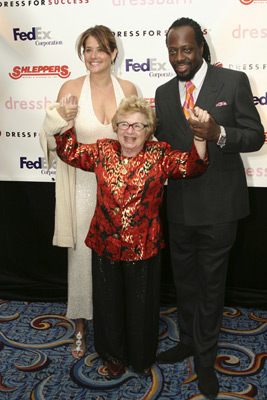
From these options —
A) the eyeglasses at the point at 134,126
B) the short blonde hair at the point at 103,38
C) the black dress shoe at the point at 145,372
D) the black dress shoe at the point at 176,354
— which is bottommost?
the black dress shoe at the point at 145,372

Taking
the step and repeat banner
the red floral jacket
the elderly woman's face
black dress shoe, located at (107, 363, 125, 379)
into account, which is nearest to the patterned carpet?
black dress shoe, located at (107, 363, 125, 379)

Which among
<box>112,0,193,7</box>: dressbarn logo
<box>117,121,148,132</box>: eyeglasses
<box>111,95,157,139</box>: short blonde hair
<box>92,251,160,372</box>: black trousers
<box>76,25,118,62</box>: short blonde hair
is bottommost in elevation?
<box>92,251,160,372</box>: black trousers

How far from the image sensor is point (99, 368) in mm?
2453

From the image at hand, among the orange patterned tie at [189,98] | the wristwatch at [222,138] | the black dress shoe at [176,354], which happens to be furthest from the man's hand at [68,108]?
the black dress shoe at [176,354]

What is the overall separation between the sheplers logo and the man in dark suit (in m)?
0.61

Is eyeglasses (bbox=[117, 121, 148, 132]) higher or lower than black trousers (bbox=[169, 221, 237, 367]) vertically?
higher

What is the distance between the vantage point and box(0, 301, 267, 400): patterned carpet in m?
2.24

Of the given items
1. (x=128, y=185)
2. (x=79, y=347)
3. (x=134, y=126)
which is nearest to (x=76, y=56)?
(x=134, y=126)

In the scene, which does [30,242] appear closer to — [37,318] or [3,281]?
[3,281]

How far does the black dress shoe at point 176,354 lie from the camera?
8.17ft

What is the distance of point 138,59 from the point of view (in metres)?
2.85

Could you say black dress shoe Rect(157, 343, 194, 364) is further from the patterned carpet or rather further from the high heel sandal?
the high heel sandal

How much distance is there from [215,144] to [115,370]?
134 cm

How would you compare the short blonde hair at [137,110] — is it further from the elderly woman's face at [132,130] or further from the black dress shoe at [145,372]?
the black dress shoe at [145,372]
